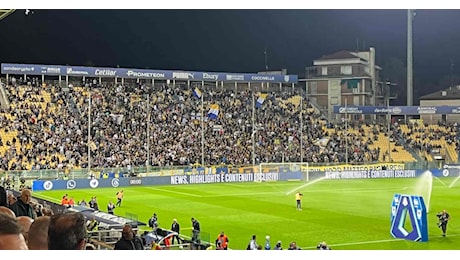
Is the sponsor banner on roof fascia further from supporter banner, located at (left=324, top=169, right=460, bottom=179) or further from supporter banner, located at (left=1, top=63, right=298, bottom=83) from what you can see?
supporter banner, located at (left=324, top=169, right=460, bottom=179)

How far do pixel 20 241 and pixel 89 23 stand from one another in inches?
2519

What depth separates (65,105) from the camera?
46438mm

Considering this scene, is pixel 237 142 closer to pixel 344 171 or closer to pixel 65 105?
pixel 344 171

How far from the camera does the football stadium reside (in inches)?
856

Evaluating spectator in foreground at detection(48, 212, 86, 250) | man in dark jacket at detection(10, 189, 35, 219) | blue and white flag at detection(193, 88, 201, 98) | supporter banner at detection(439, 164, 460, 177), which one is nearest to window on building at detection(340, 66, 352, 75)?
blue and white flag at detection(193, 88, 201, 98)

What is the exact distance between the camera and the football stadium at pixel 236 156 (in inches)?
856

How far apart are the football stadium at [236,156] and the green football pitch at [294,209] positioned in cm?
8

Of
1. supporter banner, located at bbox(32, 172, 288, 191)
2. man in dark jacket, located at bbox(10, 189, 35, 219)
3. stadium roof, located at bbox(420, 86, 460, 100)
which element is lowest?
supporter banner, located at bbox(32, 172, 288, 191)

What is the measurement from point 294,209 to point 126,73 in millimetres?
26425

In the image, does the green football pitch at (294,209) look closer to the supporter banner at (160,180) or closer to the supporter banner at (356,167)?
the supporter banner at (160,180)

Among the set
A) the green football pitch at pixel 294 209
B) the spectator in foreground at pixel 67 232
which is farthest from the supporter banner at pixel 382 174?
the spectator in foreground at pixel 67 232

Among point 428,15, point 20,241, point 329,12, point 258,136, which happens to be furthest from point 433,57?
point 20,241

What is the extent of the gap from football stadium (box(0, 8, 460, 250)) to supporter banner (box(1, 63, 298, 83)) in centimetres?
10

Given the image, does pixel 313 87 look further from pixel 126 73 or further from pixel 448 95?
pixel 126 73
